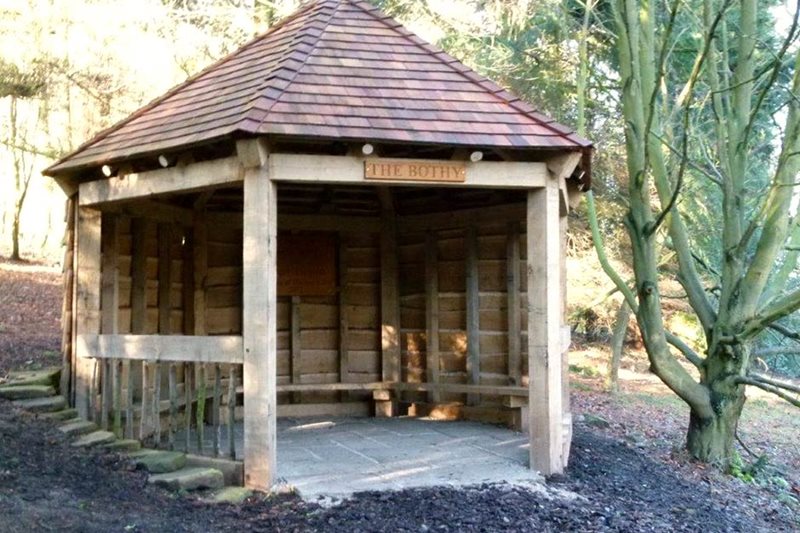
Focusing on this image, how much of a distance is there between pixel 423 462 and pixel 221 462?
1.74 m

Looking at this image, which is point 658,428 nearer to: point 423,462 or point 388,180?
point 423,462

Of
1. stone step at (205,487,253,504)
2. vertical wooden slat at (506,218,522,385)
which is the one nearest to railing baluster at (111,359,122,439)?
stone step at (205,487,253,504)

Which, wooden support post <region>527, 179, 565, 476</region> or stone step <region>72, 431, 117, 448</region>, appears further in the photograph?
stone step <region>72, 431, 117, 448</region>

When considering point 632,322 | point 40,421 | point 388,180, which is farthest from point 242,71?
point 632,322

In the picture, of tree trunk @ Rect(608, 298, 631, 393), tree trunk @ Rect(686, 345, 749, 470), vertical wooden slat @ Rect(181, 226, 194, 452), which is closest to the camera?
vertical wooden slat @ Rect(181, 226, 194, 452)

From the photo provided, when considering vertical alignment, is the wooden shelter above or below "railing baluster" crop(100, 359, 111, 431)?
above

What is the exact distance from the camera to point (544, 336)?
20.8 ft

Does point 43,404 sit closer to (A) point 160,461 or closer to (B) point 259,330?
(A) point 160,461

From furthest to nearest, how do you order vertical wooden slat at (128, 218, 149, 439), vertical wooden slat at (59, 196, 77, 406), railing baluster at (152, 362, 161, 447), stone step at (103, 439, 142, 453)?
vertical wooden slat at (128, 218, 149, 439) → vertical wooden slat at (59, 196, 77, 406) → stone step at (103, 439, 142, 453) → railing baluster at (152, 362, 161, 447)

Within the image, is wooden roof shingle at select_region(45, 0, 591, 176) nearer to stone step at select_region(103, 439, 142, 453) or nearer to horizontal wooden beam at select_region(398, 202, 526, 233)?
horizontal wooden beam at select_region(398, 202, 526, 233)

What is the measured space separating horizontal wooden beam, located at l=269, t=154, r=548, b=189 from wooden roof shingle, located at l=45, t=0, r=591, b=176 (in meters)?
0.25

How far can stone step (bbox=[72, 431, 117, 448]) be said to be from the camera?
22.2ft

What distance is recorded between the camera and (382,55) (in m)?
7.23

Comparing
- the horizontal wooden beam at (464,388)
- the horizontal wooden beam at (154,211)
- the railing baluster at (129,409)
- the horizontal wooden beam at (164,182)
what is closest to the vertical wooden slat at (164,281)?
the horizontal wooden beam at (154,211)
